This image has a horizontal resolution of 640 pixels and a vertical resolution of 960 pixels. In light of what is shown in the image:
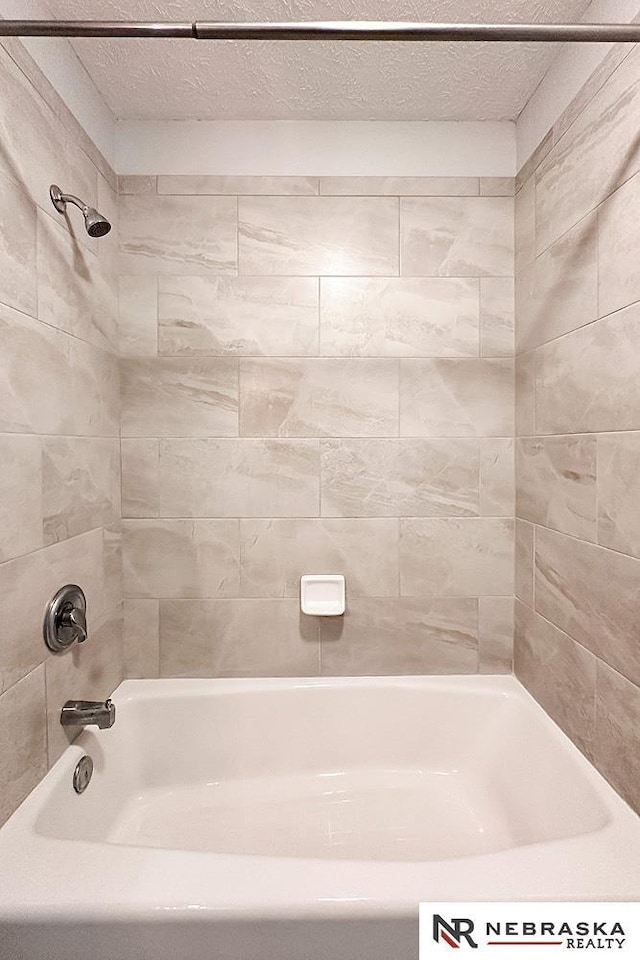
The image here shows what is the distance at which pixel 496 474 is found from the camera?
7.12 ft

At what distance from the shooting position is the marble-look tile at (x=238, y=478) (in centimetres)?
213

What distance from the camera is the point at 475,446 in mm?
2164

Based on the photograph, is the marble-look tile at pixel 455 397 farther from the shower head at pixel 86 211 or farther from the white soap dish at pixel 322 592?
the shower head at pixel 86 211

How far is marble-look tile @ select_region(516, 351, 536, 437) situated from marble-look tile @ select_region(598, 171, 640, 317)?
466 millimetres

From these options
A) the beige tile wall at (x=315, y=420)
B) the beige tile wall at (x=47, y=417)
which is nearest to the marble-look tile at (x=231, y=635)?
the beige tile wall at (x=315, y=420)

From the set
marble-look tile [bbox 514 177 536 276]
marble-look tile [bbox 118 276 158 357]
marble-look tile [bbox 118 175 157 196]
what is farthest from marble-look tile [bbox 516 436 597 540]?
marble-look tile [bbox 118 175 157 196]

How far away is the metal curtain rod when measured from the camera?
3.51 ft

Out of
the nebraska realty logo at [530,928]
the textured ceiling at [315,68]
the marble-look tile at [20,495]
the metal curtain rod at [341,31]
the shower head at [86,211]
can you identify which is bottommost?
the nebraska realty logo at [530,928]

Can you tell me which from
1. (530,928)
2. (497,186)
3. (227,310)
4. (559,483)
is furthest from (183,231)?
(530,928)

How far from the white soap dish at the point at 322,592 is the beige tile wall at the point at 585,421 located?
2.08ft

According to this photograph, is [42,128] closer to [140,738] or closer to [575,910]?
[140,738]

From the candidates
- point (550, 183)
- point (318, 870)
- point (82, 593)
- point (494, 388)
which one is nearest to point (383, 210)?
point (550, 183)

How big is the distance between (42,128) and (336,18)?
829 mm

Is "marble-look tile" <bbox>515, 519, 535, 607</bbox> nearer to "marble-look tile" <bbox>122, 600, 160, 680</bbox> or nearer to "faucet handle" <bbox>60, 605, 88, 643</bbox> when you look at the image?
"marble-look tile" <bbox>122, 600, 160, 680</bbox>
